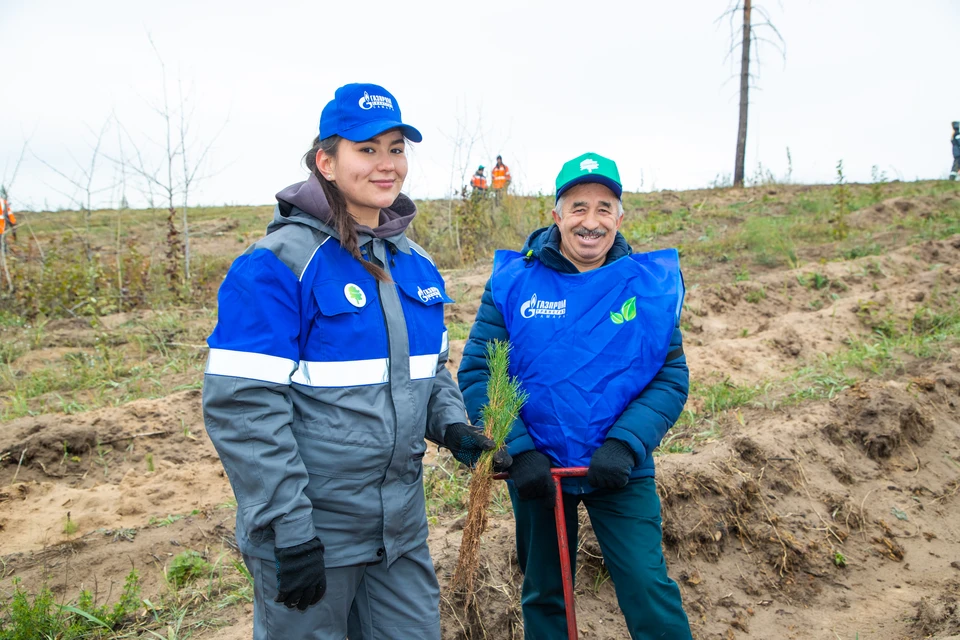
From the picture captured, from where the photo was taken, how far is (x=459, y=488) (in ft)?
14.4

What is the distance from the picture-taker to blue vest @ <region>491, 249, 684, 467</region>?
2512 mm

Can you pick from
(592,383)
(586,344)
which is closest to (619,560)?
(592,383)

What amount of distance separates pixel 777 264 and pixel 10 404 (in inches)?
357

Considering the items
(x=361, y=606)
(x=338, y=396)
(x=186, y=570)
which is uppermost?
(x=338, y=396)

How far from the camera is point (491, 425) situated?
2414 mm

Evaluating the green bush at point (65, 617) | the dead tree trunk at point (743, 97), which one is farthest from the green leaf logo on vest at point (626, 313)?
the dead tree trunk at point (743, 97)

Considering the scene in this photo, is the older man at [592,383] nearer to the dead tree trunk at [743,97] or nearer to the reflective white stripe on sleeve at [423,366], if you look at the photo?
the reflective white stripe on sleeve at [423,366]

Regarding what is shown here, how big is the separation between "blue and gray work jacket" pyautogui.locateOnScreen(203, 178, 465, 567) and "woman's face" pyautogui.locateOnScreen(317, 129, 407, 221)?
0.12 meters

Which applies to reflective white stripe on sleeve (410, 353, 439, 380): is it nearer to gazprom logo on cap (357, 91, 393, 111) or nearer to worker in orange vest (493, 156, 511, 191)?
gazprom logo on cap (357, 91, 393, 111)

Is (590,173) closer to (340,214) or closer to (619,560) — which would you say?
(340,214)

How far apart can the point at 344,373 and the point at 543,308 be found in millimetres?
873

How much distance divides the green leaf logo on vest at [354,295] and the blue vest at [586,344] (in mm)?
740

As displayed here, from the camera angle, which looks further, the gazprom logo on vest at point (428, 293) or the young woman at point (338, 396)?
the gazprom logo on vest at point (428, 293)

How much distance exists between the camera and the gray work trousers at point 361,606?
2041mm
